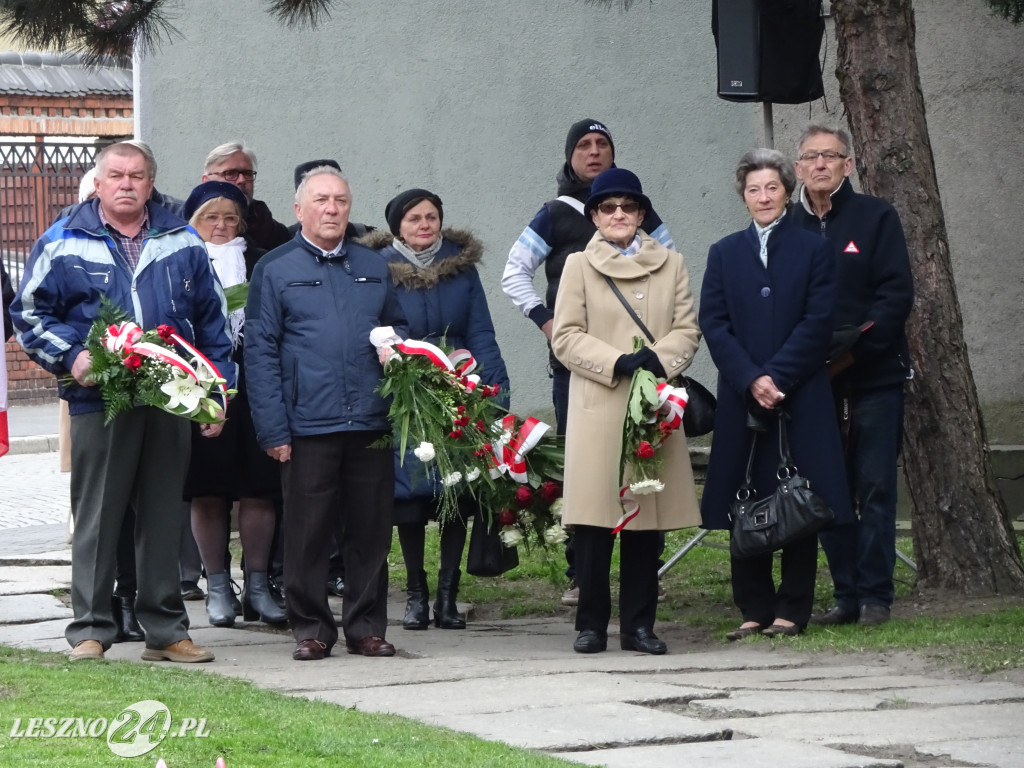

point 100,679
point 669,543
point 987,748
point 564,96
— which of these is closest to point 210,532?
point 100,679

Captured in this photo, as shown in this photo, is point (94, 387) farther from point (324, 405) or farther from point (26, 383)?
point (26, 383)

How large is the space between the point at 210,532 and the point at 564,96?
16.0 feet

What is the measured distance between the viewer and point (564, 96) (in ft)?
37.3

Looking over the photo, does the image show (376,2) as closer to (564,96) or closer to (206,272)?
(564,96)

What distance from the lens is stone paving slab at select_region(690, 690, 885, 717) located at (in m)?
5.25

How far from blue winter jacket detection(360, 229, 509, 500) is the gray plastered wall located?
4004mm

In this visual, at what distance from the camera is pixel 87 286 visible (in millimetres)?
6203

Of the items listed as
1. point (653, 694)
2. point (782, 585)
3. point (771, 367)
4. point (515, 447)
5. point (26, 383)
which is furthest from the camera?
point (26, 383)

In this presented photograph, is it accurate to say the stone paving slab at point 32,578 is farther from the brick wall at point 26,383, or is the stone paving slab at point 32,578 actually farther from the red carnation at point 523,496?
the brick wall at point 26,383

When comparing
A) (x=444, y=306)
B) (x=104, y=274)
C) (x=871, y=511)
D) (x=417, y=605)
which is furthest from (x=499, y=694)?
(x=871, y=511)

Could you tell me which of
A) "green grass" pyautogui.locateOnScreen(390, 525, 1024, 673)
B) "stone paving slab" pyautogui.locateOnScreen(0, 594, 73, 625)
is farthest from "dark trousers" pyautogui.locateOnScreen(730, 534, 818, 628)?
"stone paving slab" pyautogui.locateOnScreen(0, 594, 73, 625)

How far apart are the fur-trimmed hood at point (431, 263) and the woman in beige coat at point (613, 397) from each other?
706mm

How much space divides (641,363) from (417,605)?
170 cm

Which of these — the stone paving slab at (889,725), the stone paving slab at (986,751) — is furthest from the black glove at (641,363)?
the stone paving slab at (986,751)
